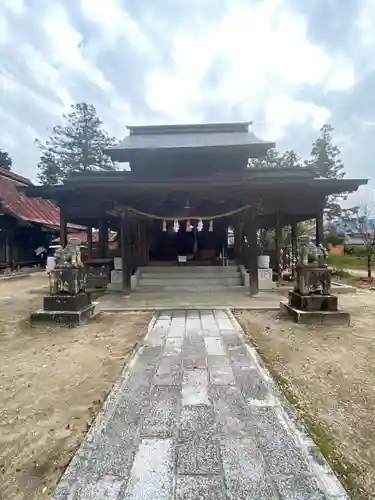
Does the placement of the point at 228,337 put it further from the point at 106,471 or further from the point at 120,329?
the point at 106,471

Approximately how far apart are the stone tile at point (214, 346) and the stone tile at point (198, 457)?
6.35 ft

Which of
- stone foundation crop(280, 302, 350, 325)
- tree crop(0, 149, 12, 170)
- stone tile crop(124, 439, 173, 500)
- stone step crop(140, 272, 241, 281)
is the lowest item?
stone tile crop(124, 439, 173, 500)

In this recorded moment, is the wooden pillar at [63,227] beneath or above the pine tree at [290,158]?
beneath

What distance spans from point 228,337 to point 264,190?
4.74 m

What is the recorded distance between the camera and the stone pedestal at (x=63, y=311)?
5.77 m

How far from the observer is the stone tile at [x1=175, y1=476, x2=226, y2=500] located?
1750mm

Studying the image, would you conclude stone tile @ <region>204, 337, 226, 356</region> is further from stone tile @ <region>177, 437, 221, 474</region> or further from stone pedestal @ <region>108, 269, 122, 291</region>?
stone pedestal @ <region>108, 269, 122, 291</region>

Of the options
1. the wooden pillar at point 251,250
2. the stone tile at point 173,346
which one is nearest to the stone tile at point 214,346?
the stone tile at point 173,346

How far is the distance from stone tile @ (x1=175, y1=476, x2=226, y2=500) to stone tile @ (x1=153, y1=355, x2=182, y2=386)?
1.38 metres

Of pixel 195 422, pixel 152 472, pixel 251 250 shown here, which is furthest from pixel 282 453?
pixel 251 250

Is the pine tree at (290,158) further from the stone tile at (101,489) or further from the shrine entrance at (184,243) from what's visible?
the stone tile at (101,489)

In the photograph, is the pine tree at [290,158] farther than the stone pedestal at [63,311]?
Yes

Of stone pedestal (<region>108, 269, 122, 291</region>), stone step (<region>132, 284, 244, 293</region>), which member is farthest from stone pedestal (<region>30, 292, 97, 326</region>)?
stone pedestal (<region>108, 269, 122, 291</region>)

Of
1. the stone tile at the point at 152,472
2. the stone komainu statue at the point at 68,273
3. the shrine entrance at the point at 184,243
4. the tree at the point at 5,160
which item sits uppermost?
the tree at the point at 5,160
